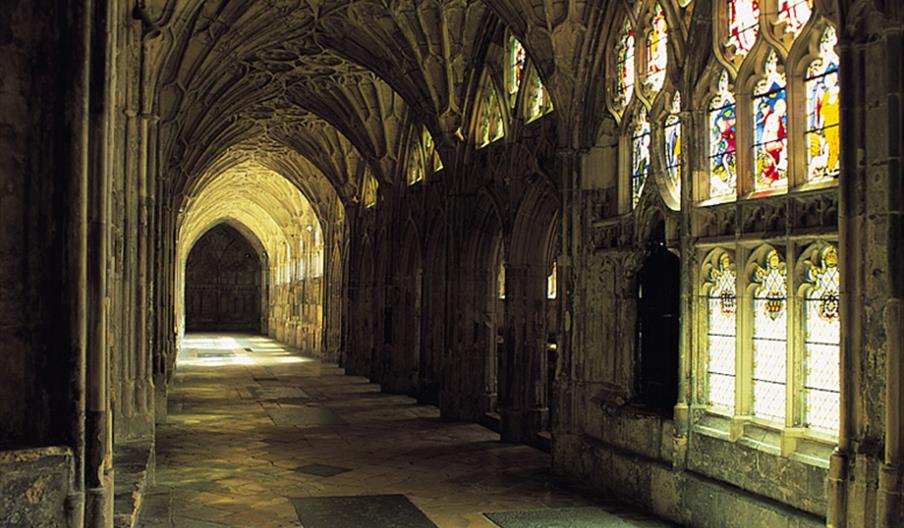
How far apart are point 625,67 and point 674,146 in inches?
54.3

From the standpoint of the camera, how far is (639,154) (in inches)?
386

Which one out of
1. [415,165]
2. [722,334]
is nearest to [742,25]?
[722,334]

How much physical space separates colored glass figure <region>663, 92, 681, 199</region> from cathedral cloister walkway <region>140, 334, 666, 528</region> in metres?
3.33

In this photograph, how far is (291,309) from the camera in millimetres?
38281

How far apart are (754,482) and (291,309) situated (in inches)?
1271

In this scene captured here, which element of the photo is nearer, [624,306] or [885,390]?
[885,390]

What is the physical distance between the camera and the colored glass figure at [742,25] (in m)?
7.88

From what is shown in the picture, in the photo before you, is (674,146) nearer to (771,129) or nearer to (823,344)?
(771,129)

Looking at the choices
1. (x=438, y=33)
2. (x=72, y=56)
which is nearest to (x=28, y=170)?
(x=72, y=56)

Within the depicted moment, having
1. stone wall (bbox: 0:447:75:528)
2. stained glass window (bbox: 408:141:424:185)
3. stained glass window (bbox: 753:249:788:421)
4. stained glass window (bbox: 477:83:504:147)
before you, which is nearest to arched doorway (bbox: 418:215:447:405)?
stained glass window (bbox: 408:141:424:185)

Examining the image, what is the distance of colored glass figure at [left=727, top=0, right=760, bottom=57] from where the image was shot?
788 centimetres

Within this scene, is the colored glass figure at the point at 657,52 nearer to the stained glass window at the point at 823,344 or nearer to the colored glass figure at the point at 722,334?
the colored glass figure at the point at 722,334

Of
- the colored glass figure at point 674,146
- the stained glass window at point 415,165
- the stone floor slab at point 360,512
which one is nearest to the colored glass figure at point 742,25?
the colored glass figure at point 674,146

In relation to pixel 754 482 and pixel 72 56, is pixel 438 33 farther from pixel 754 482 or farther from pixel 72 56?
pixel 72 56
